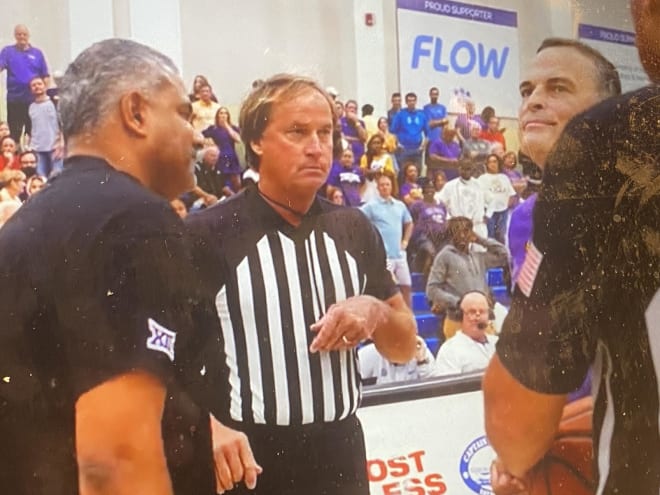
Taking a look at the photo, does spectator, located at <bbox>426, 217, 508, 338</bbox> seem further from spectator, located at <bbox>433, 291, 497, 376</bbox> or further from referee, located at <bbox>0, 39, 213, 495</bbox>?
referee, located at <bbox>0, 39, 213, 495</bbox>

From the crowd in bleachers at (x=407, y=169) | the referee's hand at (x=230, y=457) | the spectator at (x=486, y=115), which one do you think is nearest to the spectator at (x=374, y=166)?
the crowd in bleachers at (x=407, y=169)

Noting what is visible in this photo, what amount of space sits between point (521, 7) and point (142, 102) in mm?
702

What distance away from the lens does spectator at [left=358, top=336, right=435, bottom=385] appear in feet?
4.14

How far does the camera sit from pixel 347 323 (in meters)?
1.25

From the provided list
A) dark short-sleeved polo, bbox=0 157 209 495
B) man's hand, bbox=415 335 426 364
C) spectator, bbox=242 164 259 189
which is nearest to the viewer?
dark short-sleeved polo, bbox=0 157 209 495

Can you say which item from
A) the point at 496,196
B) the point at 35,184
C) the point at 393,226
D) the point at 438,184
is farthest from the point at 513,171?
the point at 35,184

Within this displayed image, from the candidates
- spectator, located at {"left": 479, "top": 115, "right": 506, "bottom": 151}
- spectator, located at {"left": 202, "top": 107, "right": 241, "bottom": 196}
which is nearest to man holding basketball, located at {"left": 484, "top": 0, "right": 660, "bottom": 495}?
spectator, located at {"left": 479, "top": 115, "right": 506, "bottom": 151}

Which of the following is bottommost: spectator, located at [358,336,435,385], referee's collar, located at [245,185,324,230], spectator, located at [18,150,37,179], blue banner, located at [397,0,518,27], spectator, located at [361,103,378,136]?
spectator, located at [358,336,435,385]

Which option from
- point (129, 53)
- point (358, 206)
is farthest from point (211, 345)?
point (129, 53)

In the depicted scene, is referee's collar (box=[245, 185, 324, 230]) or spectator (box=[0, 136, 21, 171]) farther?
referee's collar (box=[245, 185, 324, 230])

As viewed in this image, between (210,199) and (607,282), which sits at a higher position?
(210,199)

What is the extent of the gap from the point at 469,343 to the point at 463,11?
0.57m

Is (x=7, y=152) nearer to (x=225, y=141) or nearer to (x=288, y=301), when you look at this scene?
(x=225, y=141)

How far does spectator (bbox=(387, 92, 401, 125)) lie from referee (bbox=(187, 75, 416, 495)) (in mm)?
107
